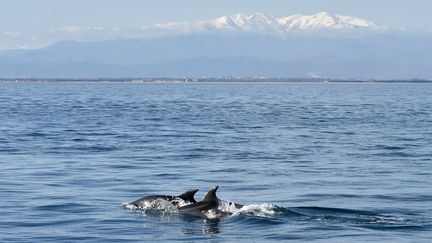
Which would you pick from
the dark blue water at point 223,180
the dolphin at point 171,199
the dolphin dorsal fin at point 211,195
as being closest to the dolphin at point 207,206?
the dolphin dorsal fin at point 211,195

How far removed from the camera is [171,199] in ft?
81.3

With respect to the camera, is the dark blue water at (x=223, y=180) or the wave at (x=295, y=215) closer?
the dark blue water at (x=223, y=180)

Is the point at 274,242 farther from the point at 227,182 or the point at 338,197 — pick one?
the point at 227,182

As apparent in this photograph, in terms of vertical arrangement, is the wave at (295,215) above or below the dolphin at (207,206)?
below

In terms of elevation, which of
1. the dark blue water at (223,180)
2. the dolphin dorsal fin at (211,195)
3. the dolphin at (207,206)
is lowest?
the dark blue water at (223,180)

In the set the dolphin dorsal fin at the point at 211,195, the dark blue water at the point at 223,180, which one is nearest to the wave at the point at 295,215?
the dark blue water at the point at 223,180

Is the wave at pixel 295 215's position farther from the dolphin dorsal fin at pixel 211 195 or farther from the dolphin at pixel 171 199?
the dolphin dorsal fin at pixel 211 195

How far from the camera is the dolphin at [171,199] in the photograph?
2438 centimetres

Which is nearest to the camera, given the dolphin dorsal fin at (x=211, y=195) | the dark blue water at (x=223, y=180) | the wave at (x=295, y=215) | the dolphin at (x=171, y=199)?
the dark blue water at (x=223, y=180)

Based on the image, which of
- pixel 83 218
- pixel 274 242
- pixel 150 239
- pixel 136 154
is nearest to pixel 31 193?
pixel 83 218

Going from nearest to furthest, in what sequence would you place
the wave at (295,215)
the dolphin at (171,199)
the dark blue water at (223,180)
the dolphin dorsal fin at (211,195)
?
the dark blue water at (223,180) < the wave at (295,215) < the dolphin dorsal fin at (211,195) < the dolphin at (171,199)

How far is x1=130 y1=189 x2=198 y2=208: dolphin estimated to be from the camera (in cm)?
2438

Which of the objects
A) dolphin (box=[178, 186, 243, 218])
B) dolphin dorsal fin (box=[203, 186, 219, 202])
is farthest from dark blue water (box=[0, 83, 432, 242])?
dolphin dorsal fin (box=[203, 186, 219, 202])

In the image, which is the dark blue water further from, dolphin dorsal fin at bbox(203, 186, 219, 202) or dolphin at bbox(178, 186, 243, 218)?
dolphin dorsal fin at bbox(203, 186, 219, 202)
